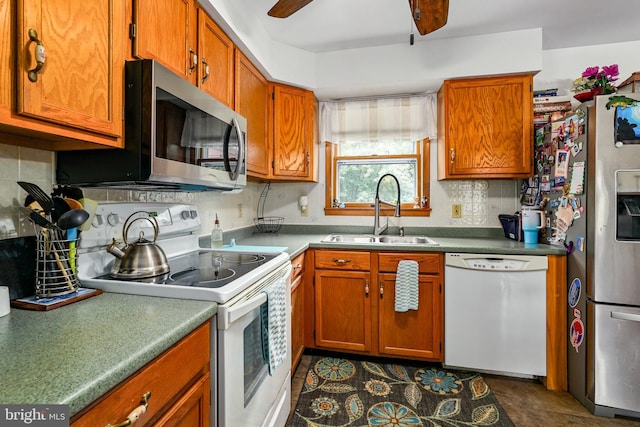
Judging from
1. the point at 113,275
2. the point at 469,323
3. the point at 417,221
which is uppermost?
the point at 417,221

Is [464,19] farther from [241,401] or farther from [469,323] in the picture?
[241,401]

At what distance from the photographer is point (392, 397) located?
182 cm

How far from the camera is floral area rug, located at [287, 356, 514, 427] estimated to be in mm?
1634

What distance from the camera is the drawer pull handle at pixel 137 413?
0.60m

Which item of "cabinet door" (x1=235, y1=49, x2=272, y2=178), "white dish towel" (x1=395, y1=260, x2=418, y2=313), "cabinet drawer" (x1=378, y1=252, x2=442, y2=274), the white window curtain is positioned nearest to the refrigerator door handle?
"cabinet drawer" (x1=378, y1=252, x2=442, y2=274)

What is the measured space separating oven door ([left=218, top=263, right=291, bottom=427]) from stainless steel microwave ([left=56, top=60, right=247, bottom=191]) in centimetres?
50

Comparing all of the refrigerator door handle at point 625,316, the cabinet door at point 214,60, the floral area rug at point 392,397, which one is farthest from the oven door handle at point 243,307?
the refrigerator door handle at point 625,316

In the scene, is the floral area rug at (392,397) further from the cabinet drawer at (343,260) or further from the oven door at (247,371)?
the cabinet drawer at (343,260)

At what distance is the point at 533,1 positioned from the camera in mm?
1871

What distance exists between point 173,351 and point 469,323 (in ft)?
6.13

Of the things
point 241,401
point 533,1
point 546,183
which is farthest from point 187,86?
point 546,183

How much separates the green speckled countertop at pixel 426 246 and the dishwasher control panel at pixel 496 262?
0.03 m

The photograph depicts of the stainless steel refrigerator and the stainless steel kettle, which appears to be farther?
the stainless steel refrigerator

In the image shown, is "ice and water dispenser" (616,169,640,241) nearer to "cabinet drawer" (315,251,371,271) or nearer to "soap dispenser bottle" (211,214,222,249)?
"cabinet drawer" (315,251,371,271)
